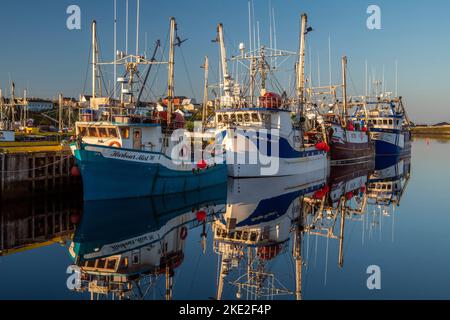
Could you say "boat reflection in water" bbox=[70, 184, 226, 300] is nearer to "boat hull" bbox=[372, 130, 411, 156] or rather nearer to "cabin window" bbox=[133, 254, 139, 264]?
"cabin window" bbox=[133, 254, 139, 264]

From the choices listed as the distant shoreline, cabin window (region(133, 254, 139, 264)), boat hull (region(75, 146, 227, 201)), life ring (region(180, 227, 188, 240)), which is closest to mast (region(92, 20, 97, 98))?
boat hull (region(75, 146, 227, 201))

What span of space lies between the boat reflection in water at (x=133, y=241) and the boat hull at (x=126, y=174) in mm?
576

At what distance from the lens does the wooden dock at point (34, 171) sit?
23.4 metres

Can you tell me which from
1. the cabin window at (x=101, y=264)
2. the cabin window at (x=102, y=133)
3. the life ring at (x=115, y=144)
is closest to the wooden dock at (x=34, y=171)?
the cabin window at (x=102, y=133)

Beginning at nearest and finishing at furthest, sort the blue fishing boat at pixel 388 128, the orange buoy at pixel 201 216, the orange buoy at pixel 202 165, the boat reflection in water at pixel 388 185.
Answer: the orange buoy at pixel 201 216 → the orange buoy at pixel 202 165 → the boat reflection in water at pixel 388 185 → the blue fishing boat at pixel 388 128

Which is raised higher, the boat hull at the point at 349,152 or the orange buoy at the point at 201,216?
the boat hull at the point at 349,152

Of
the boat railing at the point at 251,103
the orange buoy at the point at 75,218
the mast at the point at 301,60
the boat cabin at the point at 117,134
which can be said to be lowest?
the orange buoy at the point at 75,218

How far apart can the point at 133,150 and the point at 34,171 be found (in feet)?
20.7

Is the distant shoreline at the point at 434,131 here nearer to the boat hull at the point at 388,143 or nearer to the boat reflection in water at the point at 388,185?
the boat hull at the point at 388,143

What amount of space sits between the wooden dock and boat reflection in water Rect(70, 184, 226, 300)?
14.1 ft

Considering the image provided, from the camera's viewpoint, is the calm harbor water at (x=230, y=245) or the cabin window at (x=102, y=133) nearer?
the calm harbor water at (x=230, y=245)

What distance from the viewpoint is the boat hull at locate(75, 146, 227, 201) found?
2262 centimetres

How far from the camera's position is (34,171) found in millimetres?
24938

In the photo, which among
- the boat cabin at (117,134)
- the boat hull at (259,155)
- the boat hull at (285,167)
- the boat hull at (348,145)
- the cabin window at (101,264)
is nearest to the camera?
the cabin window at (101,264)
